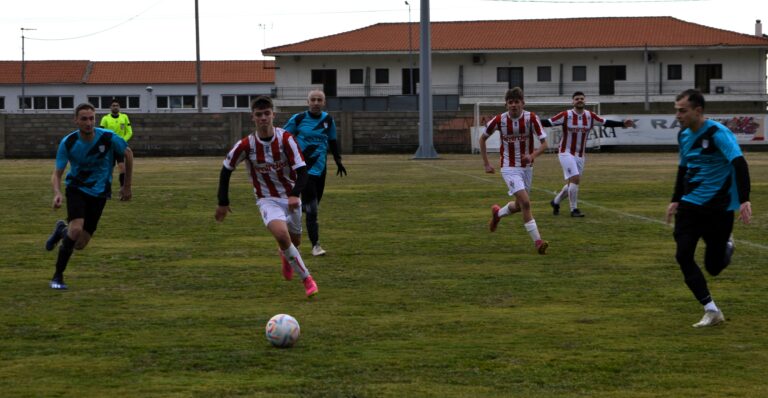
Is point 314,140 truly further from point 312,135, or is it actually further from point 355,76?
point 355,76

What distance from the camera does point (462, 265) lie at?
483 inches

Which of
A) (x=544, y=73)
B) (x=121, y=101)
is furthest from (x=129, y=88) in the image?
(x=544, y=73)

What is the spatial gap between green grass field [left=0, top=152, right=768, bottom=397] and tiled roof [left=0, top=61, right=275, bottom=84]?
296 ft

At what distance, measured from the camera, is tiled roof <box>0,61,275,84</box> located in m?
106

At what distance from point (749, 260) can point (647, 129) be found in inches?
1524

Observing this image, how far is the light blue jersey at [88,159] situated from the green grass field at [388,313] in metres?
0.90

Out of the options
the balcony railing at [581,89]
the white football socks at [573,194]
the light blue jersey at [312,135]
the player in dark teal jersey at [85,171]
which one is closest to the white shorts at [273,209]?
the player in dark teal jersey at [85,171]

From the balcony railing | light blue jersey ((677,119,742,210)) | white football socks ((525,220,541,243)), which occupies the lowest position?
white football socks ((525,220,541,243))

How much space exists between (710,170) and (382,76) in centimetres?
6893

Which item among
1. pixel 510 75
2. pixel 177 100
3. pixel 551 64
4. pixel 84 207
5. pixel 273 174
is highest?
pixel 551 64

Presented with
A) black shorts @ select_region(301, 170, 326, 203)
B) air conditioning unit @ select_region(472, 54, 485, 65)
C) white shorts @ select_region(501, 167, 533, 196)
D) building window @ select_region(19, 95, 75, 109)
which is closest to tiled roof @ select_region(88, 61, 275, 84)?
building window @ select_region(19, 95, 75, 109)

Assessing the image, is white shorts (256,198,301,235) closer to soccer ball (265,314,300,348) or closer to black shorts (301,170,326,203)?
soccer ball (265,314,300,348)

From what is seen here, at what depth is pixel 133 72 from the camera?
10819 centimetres

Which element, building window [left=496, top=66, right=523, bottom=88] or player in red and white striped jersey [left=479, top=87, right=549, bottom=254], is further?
building window [left=496, top=66, right=523, bottom=88]
